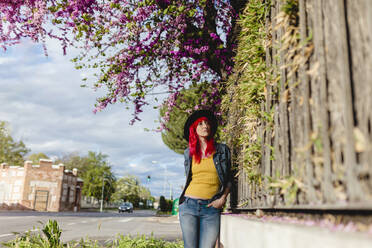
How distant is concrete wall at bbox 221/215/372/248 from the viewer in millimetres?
1231

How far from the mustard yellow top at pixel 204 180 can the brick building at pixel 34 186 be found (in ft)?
152

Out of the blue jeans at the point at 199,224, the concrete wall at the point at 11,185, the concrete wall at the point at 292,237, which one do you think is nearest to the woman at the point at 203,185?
the blue jeans at the point at 199,224

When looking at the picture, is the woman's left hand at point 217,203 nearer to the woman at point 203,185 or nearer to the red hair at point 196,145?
the woman at point 203,185

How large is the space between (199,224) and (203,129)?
3.33ft

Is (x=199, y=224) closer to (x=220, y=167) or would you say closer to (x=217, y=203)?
(x=217, y=203)

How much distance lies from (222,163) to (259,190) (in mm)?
→ 502

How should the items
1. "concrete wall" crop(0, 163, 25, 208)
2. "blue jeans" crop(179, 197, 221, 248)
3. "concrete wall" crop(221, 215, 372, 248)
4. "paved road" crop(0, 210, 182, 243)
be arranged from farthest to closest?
"concrete wall" crop(0, 163, 25, 208), "paved road" crop(0, 210, 182, 243), "blue jeans" crop(179, 197, 221, 248), "concrete wall" crop(221, 215, 372, 248)

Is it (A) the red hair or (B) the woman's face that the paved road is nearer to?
(A) the red hair

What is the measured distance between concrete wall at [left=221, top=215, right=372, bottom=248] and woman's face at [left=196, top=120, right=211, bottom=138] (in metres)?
1.01

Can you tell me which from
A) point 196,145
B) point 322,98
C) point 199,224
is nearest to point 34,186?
point 196,145

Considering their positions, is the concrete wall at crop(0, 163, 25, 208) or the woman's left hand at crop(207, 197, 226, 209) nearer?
the woman's left hand at crop(207, 197, 226, 209)

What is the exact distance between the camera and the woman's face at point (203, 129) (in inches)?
151

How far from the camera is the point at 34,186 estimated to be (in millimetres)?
45031

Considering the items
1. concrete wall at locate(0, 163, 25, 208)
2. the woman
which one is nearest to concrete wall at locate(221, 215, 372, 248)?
the woman
